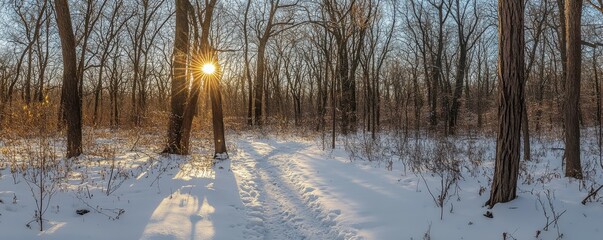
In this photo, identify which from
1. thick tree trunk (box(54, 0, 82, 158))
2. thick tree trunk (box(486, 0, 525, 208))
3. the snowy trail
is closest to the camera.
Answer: thick tree trunk (box(486, 0, 525, 208))

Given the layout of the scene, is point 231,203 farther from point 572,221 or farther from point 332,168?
point 572,221

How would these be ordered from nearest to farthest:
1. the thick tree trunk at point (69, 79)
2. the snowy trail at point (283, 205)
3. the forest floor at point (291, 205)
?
the forest floor at point (291, 205)
the snowy trail at point (283, 205)
the thick tree trunk at point (69, 79)

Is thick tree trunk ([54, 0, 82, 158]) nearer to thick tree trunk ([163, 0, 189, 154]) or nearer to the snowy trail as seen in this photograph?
thick tree trunk ([163, 0, 189, 154])

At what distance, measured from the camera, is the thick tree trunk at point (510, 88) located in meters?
3.98

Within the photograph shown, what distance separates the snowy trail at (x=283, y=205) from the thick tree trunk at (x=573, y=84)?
4.63m

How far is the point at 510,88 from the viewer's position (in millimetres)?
4039

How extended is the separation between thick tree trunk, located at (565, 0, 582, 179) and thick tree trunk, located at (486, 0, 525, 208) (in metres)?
2.83

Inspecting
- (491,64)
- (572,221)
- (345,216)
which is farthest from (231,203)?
(491,64)

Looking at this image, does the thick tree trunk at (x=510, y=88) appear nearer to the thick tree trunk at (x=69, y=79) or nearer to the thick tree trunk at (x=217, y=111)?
the thick tree trunk at (x=217, y=111)

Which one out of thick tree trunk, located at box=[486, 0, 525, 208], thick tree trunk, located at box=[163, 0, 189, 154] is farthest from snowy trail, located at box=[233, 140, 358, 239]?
thick tree trunk, located at box=[486, 0, 525, 208]

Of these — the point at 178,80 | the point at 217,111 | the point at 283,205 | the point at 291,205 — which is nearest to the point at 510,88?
the point at 291,205

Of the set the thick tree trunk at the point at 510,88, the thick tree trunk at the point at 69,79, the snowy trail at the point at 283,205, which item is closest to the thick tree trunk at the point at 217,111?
the snowy trail at the point at 283,205

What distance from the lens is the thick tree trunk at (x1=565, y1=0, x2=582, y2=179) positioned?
5828mm

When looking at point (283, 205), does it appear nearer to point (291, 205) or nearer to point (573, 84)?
point (291, 205)
